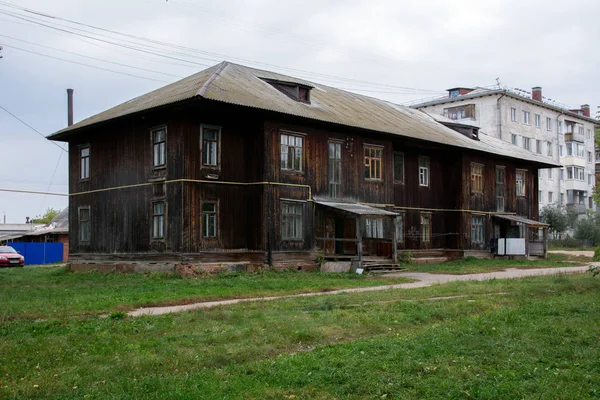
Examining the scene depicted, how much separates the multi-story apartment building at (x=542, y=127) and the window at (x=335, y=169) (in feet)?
110

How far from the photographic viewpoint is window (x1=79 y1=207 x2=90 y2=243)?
30.7m

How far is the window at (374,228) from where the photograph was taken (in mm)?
31672

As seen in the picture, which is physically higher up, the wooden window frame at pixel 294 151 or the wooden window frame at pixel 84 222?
the wooden window frame at pixel 294 151

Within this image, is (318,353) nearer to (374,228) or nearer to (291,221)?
(291,221)

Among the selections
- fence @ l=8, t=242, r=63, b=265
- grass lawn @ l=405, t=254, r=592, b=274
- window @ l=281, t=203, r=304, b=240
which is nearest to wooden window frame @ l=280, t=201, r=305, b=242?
window @ l=281, t=203, r=304, b=240

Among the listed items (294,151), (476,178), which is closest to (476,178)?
(476,178)

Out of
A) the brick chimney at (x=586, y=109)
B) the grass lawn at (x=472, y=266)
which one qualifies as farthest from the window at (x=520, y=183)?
the brick chimney at (x=586, y=109)

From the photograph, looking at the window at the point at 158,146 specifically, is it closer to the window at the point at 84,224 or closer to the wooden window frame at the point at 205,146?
the wooden window frame at the point at 205,146

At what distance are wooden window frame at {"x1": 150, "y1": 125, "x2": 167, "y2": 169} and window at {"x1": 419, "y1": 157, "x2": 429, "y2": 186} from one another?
52.9 ft

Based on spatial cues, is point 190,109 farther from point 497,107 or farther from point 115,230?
point 497,107

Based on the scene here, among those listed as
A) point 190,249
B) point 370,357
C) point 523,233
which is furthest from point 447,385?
point 523,233

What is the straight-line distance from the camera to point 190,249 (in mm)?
24938

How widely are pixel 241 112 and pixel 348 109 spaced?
855 cm

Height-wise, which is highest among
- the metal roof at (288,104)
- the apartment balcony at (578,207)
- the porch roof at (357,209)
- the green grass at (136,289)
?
the metal roof at (288,104)
